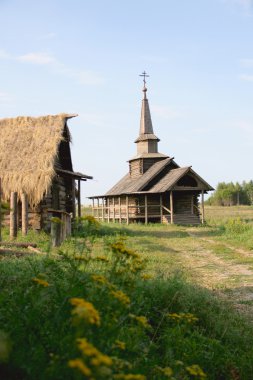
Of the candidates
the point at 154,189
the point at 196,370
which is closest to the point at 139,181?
the point at 154,189

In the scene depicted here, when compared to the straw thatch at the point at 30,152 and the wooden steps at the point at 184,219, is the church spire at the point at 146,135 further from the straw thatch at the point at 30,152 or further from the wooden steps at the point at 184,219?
the straw thatch at the point at 30,152

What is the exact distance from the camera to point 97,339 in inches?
110

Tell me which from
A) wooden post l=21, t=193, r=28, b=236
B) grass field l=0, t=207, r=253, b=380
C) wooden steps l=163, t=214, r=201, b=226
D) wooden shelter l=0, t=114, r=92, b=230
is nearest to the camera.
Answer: grass field l=0, t=207, r=253, b=380

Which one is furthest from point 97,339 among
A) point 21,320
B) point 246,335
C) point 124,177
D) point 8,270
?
point 124,177

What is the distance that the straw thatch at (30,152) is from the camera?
1648 cm

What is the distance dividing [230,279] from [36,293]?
23.7ft

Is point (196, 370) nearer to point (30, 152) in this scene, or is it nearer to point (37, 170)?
point (37, 170)

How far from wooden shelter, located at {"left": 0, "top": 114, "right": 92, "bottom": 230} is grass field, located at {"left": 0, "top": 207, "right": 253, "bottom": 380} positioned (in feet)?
27.2

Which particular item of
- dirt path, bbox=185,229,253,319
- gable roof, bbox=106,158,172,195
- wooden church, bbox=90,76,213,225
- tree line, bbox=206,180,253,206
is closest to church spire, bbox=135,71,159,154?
wooden church, bbox=90,76,213,225

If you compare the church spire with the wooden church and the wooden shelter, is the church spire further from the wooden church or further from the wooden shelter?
the wooden shelter

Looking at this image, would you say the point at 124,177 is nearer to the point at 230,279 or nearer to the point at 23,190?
the point at 23,190

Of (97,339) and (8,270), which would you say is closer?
(97,339)

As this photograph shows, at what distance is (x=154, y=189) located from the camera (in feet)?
98.0

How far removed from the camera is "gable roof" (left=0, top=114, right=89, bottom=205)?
54.1 ft
